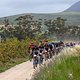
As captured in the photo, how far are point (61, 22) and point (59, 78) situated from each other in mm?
75030

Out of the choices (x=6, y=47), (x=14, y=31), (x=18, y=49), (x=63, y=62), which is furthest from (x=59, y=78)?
(x=14, y=31)

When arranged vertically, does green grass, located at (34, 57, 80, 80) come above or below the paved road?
above

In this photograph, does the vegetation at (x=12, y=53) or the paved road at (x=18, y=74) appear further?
the vegetation at (x=12, y=53)

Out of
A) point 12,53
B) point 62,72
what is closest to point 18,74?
point 62,72

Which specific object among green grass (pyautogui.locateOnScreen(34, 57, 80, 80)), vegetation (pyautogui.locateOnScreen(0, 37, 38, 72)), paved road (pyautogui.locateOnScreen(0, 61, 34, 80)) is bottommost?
vegetation (pyautogui.locateOnScreen(0, 37, 38, 72))

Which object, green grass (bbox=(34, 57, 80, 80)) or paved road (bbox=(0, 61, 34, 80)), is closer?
green grass (bbox=(34, 57, 80, 80))

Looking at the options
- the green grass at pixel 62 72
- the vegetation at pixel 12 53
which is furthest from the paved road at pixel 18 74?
the green grass at pixel 62 72

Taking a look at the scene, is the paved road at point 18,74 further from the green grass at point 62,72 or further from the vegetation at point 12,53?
the green grass at point 62,72

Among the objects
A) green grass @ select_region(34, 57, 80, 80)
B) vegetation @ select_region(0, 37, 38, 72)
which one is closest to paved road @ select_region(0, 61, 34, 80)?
vegetation @ select_region(0, 37, 38, 72)

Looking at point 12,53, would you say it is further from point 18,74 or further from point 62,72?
point 62,72

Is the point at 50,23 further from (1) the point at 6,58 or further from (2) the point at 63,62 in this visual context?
(2) the point at 63,62

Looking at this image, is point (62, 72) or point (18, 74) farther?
point (18, 74)

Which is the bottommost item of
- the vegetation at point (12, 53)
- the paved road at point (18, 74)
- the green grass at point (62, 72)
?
the vegetation at point (12, 53)

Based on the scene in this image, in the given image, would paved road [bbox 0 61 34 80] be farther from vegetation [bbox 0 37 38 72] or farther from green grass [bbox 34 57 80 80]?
green grass [bbox 34 57 80 80]
